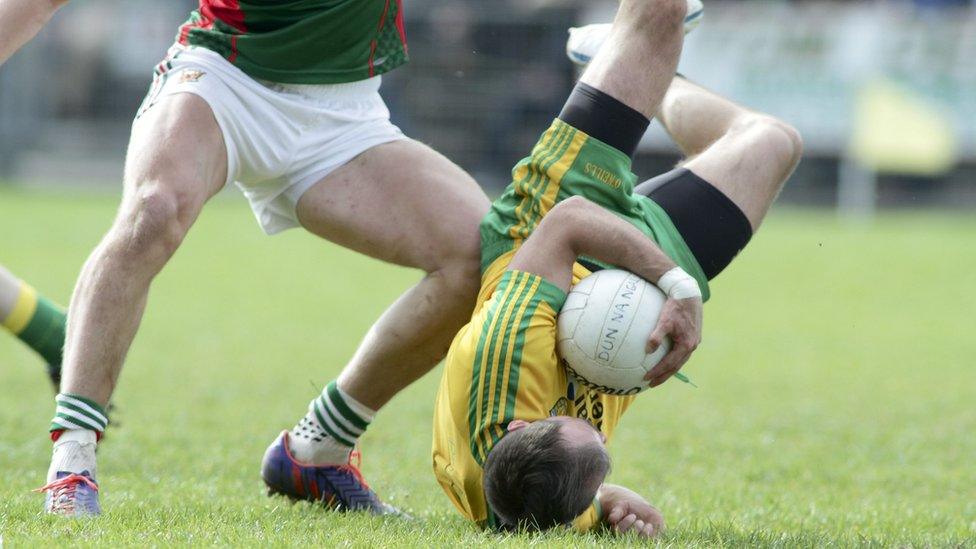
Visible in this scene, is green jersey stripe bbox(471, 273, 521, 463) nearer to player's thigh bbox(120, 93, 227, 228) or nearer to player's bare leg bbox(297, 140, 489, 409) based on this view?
player's bare leg bbox(297, 140, 489, 409)

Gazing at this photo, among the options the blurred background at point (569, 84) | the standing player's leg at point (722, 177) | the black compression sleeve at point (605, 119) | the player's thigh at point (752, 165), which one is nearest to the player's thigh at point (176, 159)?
the black compression sleeve at point (605, 119)

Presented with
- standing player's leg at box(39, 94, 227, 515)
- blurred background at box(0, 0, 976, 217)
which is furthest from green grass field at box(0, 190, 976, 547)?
blurred background at box(0, 0, 976, 217)

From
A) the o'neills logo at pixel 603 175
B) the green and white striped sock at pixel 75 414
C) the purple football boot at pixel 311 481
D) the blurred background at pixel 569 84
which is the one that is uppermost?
the o'neills logo at pixel 603 175

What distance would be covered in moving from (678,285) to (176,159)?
5.03ft

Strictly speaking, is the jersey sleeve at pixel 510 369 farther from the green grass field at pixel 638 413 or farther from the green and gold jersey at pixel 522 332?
the green grass field at pixel 638 413

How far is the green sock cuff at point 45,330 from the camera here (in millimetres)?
5668

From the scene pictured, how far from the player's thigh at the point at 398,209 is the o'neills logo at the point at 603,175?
427 millimetres

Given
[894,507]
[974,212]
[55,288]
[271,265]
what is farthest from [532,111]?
[894,507]

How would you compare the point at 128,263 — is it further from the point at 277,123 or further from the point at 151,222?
the point at 277,123

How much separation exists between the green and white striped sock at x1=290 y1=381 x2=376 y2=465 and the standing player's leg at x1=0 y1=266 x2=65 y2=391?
1.36 m

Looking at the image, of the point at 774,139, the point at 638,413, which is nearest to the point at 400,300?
the point at 774,139

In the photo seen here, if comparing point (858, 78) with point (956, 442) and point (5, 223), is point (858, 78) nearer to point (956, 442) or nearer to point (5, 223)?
point (5, 223)

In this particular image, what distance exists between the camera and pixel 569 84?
20.4 meters

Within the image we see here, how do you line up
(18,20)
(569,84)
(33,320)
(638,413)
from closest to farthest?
(18,20) → (33,320) → (638,413) → (569,84)
